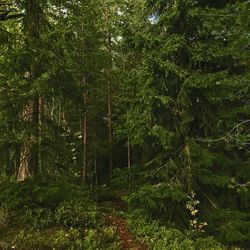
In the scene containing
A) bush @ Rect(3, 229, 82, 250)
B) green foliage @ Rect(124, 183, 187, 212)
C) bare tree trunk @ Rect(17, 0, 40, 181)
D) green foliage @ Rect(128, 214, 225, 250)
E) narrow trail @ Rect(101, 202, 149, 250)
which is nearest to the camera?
bush @ Rect(3, 229, 82, 250)

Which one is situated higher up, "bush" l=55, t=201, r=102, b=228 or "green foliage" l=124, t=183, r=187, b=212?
"green foliage" l=124, t=183, r=187, b=212

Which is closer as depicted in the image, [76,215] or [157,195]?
[157,195]

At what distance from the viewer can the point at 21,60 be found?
10.4m

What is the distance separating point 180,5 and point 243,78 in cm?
311

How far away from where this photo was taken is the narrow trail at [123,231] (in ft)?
33.3

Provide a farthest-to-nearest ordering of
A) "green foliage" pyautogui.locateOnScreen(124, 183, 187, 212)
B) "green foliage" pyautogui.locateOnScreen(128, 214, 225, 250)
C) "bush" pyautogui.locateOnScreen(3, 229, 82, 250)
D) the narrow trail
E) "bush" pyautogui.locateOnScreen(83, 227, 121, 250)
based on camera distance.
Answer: the narrow trail, "green foliage" pyautogui.locateOnScreen(124, 183, 187, 212), "green foliage" pyautogui.locateOnScreen(128, 214, 225, 250), "bush" pyautogui.locateOnScreen(83, 227, 121, 250), "bush" pyautogui.locateOnScreen(3, 229, 82, 250)

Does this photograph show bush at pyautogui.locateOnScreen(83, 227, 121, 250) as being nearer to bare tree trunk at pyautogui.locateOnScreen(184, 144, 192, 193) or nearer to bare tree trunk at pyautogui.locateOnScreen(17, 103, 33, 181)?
bare tree trunk at pyautogui.locateOnScreen(184, 144, 192, 193)

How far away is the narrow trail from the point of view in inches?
400

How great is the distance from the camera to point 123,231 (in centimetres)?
1088

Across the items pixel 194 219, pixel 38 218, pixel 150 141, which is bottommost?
pixel 194 219

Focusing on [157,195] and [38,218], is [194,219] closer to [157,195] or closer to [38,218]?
[157,195]

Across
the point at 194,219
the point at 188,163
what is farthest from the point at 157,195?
the point at 194,219

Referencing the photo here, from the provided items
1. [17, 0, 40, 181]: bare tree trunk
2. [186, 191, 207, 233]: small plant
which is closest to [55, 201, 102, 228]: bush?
[17, 0, 40, 181]: bare tree trunk

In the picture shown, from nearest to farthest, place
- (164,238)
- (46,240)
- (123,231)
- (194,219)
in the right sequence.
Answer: (46,240) → (164,238) → (123,231) → (194,219)
